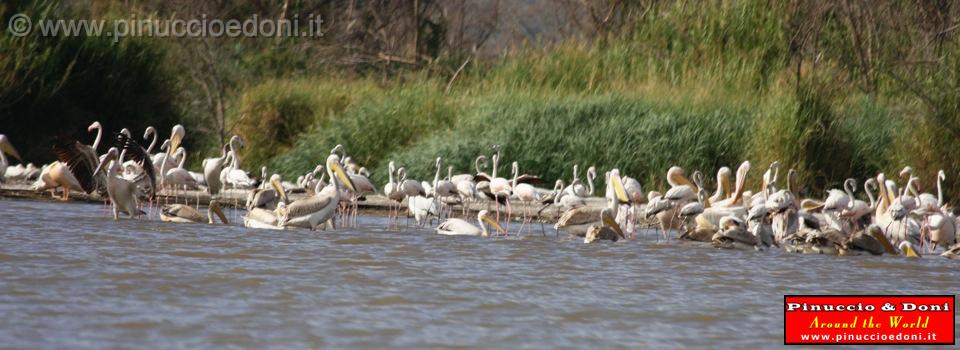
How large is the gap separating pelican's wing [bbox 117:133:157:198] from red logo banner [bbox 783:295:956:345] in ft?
24.1

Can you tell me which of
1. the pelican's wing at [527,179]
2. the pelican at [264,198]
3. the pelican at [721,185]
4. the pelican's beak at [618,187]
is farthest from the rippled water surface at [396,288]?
the pelican's wing at [527,179]

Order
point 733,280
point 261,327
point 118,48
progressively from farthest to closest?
point 118,48 → point 733,280 → point 261,327

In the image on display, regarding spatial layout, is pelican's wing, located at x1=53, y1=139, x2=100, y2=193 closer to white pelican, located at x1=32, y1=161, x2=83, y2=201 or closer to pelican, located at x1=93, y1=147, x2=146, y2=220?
pelican, located at x1=93, y1=147, x2=146, y2=220

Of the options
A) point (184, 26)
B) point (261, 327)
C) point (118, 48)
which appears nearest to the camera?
point (261, 327)

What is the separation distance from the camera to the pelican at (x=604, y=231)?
35.5 ft

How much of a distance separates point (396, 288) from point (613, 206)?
184 inches

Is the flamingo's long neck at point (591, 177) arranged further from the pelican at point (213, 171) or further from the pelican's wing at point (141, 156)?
the pelican's wing at point (141, 156)

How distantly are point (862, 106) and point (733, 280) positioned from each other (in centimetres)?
755

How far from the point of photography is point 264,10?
28531mm

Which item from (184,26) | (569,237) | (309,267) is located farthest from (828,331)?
(184,26)

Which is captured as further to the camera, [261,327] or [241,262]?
[241,262]

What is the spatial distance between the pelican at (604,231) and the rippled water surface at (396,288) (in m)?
0.20

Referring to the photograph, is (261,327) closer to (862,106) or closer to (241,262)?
(241,262)

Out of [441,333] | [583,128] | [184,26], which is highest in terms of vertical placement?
[184,26]
